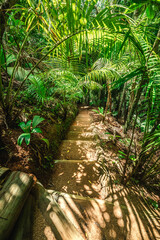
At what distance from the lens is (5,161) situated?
45.9 inches

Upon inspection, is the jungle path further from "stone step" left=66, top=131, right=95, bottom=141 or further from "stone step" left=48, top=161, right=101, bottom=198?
"stone step" left=66, top=131, right=95, bottom=141

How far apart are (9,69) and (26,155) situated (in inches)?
95.0

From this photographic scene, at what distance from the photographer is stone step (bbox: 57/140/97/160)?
6.42 ft

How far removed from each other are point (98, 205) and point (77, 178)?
46cm

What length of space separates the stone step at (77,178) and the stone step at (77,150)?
23cm

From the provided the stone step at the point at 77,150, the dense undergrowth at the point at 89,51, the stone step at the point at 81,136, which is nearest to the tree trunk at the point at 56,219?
the dense undergrowth at the point at 89,51

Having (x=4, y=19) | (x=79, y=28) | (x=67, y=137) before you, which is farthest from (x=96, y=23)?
(x=67, y=137)

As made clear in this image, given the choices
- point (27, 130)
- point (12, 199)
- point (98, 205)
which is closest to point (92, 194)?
point (98, 205)

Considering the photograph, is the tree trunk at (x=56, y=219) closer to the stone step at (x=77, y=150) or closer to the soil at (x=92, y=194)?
the soil at (x=92, y=194)

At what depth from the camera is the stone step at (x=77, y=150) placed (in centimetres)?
196

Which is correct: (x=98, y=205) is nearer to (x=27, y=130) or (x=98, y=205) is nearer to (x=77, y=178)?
(x=77, y=178)

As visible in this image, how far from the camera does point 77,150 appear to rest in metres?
2.10

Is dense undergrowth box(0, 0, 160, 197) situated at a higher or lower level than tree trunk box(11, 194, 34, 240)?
higher

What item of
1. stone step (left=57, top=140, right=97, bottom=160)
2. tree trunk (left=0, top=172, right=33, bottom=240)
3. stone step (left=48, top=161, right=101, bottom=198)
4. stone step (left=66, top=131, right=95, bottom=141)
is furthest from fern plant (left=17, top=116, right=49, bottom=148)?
stone step (left=66, top=131, right=95, bottom=141)
